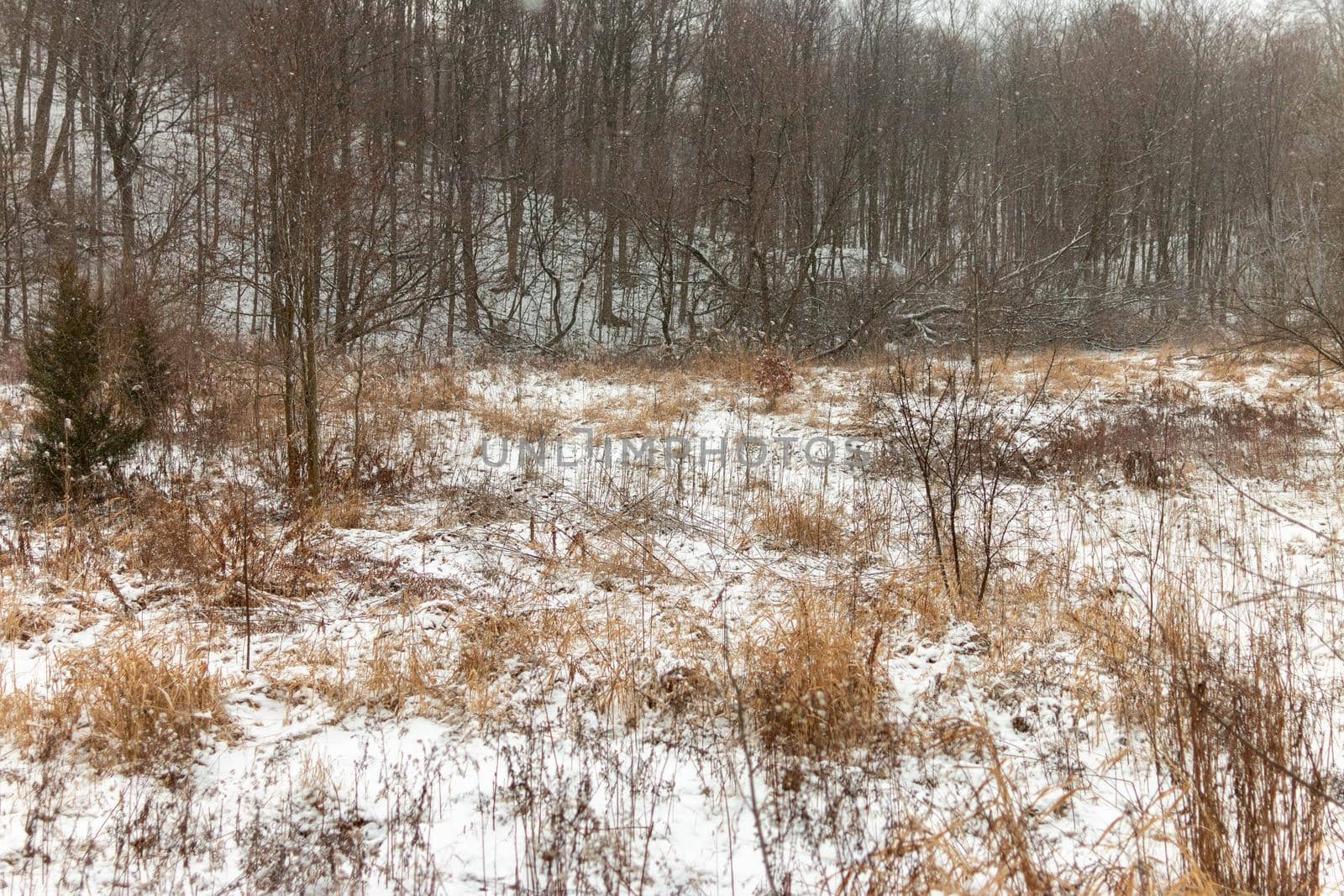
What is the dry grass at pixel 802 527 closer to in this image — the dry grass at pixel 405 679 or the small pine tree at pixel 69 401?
the dry grass at pixel 405 679

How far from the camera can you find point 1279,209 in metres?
7.49

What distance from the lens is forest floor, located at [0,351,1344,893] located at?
8.05ft

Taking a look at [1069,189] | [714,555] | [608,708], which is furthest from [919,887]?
[1069,189]

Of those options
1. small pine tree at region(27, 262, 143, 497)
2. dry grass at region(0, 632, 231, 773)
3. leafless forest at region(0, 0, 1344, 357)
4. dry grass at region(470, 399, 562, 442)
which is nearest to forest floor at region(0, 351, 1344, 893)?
dry grass at region(0, 632, 231, 773)

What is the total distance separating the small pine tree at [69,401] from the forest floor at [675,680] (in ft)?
1.06

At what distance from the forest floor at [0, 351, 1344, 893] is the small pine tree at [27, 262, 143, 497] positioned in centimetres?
32

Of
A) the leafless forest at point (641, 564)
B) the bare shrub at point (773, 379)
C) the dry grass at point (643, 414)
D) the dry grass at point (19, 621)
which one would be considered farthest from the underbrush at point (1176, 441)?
the dry grass at point (19, 621)

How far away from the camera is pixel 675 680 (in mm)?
3553

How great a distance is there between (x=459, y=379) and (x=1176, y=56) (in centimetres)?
2321

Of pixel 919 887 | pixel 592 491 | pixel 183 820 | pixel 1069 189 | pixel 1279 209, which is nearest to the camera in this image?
pixel 919 887

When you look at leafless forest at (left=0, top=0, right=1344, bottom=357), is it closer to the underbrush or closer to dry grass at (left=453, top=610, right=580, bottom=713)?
the underbrush

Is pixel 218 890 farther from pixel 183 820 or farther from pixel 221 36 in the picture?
pixel 221 36

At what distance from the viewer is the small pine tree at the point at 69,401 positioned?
5.92 metres

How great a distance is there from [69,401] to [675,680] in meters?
5.32
